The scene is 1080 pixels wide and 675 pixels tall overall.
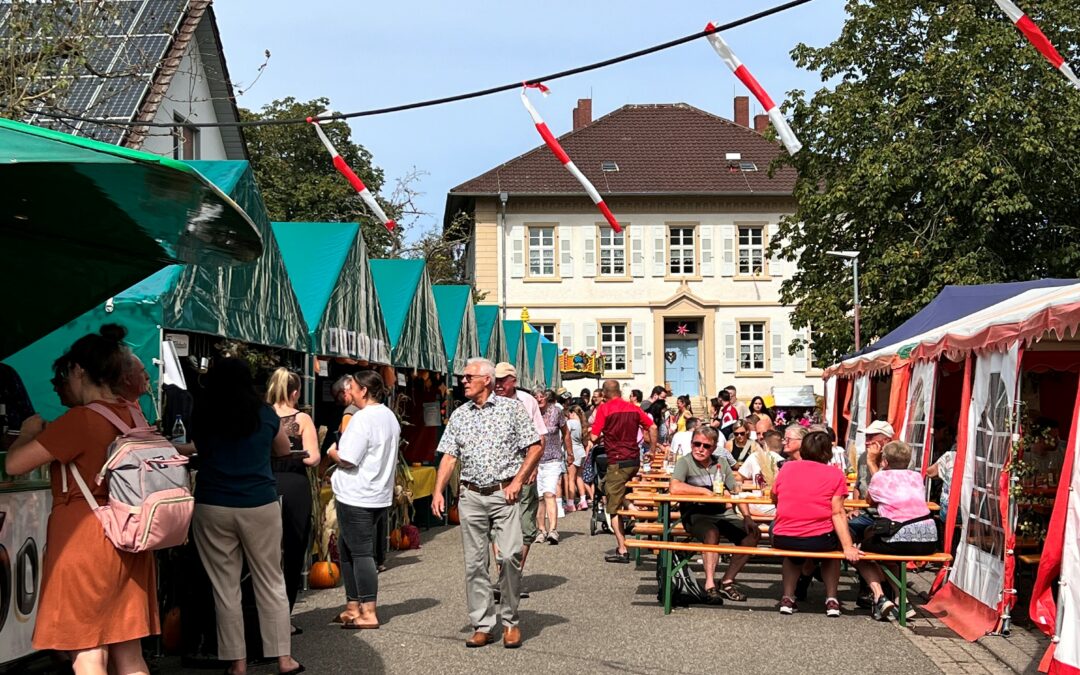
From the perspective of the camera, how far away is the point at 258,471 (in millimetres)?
7180

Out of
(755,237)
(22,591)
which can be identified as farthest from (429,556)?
(755,237)

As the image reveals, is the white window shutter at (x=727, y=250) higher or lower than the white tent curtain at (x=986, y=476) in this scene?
higher

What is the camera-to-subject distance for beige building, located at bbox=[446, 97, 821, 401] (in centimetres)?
5556

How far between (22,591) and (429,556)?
25.8 ft

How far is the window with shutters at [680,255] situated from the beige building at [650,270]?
0.14 feet

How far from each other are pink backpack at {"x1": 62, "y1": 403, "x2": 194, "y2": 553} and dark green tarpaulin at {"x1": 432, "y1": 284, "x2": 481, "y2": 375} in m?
13.7

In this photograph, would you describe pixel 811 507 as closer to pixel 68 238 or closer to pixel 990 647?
pixel 990 647

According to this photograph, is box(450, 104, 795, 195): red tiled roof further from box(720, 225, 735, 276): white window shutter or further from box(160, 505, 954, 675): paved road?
box(160, 505, 954, 675): paved road

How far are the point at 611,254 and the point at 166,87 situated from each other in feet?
108

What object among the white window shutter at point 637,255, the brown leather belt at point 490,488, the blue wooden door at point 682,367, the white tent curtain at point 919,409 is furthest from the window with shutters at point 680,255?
the brown leather belt at point 490,488

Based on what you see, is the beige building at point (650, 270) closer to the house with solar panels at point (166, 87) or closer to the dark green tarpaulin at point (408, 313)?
the house with solar panels at point (166, 87)

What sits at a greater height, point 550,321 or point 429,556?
point 550,321

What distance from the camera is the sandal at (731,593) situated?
34.9 feet

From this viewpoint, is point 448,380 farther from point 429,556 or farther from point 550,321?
point 550,321
